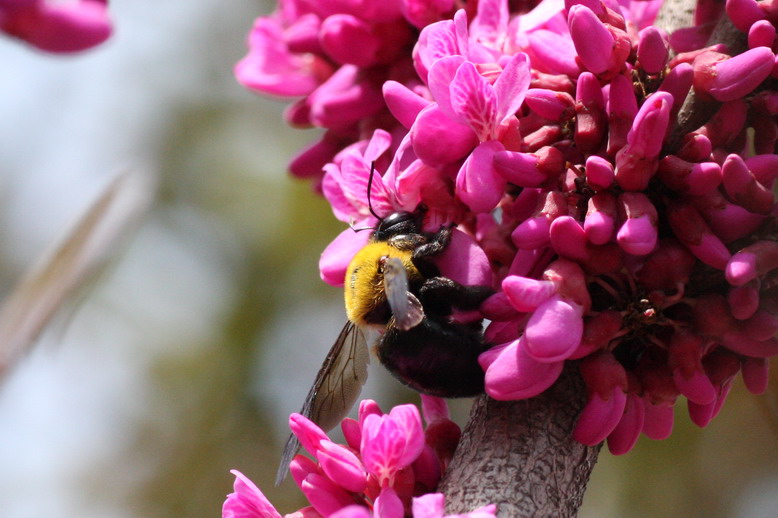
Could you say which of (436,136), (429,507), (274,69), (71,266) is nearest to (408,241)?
(436,136)

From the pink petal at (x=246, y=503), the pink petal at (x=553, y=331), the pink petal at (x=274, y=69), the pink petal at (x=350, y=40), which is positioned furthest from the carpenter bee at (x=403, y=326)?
the pink petal at (x=274, y=69)

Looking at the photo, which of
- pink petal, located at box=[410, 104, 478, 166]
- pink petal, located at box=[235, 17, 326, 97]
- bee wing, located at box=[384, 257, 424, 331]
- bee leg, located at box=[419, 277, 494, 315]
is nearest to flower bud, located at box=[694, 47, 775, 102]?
pink petal, located at box=[410, 104, 478, 166]

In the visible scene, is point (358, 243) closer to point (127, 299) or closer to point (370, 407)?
point (370, 407)

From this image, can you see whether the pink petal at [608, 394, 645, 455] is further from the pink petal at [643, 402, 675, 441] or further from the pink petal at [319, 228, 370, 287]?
the pink petal at [319, 228, 370, 287]

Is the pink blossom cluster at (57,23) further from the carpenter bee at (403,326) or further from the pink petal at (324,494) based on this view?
the pink petal at (324,494)

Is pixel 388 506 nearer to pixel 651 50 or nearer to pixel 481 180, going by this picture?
pixel 481 180

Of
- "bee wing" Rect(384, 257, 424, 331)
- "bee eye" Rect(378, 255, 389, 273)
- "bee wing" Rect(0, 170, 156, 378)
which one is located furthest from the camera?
"bee eye" Rect(378, 255, 389, 273)

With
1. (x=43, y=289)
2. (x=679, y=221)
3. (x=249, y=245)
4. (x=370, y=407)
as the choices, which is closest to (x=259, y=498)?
(x=370, y=407)
